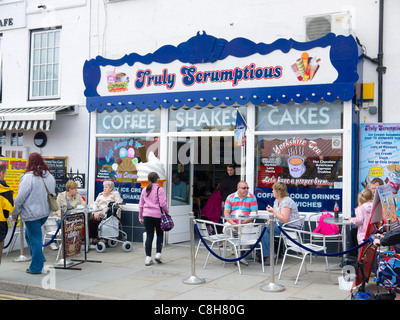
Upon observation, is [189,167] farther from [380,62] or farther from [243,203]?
[380,62]

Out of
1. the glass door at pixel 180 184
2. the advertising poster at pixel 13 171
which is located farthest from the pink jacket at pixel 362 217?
the advertising poster at pixel 13 171

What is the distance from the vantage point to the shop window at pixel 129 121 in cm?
1109

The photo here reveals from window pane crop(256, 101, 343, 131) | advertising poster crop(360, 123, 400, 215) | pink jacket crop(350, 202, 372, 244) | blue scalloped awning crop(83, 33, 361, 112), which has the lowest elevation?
pink jacket crop(350, 202, 372, 244)

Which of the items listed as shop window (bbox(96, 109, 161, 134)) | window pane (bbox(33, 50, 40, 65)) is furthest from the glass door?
window pane (bbox(33, 50, 40, 65))

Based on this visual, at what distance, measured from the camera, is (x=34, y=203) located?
788 centimetres

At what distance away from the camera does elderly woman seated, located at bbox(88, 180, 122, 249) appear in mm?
10227

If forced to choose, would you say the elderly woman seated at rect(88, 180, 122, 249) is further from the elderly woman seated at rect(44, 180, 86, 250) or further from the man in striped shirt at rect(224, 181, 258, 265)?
the man in striped shirt at rect(224, 181, 258, 265)

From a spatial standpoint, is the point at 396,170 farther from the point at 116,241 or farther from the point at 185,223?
the point at 116,241

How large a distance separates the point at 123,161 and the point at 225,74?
311cm

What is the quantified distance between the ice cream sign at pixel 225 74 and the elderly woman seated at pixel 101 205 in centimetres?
222

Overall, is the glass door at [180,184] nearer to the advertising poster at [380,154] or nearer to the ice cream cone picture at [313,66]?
the ice cream cone picture at [313,66]

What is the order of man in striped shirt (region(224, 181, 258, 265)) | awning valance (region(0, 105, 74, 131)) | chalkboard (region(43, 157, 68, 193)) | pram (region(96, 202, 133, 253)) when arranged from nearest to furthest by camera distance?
man in striped shirt (region(224, 181, 258, 265)) < pram (region(96, 202, 133, 253)) < awning valance (region(0, 105, 74, 131)) < chalkboard (region(43, 157, 68, 193))

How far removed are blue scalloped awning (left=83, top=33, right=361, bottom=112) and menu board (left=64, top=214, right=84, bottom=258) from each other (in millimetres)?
3252
